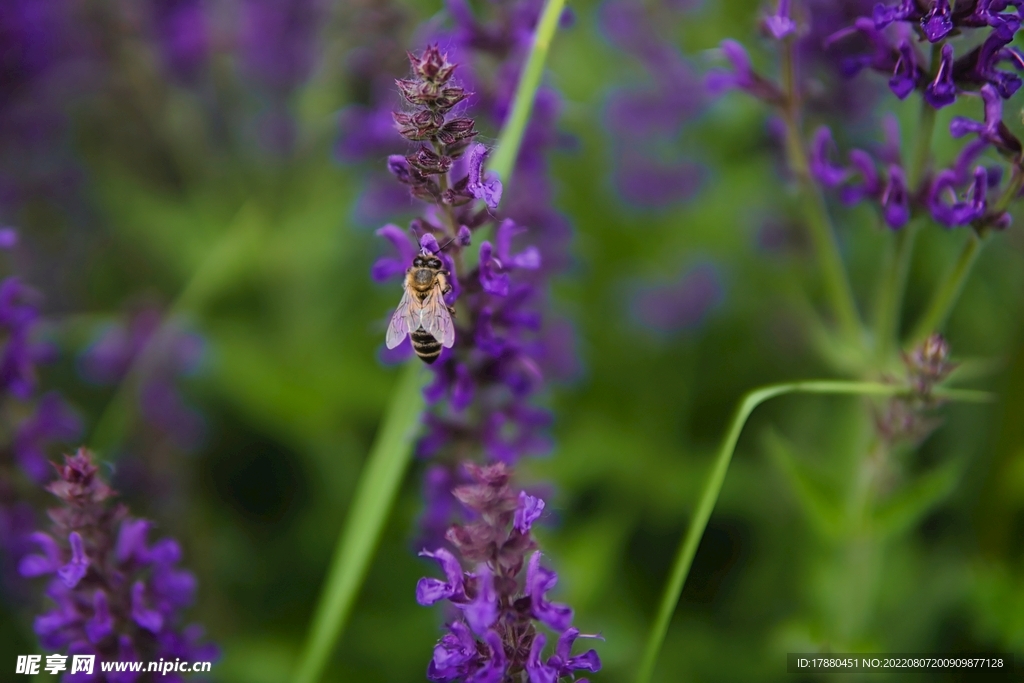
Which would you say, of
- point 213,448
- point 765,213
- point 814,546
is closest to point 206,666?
point 213,448

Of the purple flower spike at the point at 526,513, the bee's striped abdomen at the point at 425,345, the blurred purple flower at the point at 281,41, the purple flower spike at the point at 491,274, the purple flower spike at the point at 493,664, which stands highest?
the blurred purple flower at the point at 281,41

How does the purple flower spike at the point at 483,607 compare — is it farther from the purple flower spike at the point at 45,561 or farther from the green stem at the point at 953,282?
the green stem at the point at 953,282

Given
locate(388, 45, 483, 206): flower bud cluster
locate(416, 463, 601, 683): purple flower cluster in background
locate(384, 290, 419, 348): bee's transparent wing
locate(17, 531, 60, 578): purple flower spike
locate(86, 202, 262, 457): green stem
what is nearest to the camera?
locate(416, 463, 601, 683): purple flower cluster in background

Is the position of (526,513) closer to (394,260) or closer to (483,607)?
(483,607)

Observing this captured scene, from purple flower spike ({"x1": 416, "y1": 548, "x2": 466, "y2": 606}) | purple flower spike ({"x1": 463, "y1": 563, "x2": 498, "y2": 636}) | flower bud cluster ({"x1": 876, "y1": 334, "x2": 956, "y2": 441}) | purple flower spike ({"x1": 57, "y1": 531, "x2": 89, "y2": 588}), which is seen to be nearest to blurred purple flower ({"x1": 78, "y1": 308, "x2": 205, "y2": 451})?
purple flower spike ({"x1": 57, "y1": 531, "x2": 89, "y2": 588})

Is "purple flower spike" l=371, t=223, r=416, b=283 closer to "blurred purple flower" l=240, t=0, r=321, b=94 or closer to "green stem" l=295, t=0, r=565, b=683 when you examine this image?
"green stem" l=295, t=0, r=565, b=683

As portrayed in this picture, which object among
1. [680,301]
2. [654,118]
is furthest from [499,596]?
[654,118]

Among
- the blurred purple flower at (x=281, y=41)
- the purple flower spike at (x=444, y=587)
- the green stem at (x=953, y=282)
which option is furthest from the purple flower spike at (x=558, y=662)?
the blurred purple flower at (x=281, y=41)
